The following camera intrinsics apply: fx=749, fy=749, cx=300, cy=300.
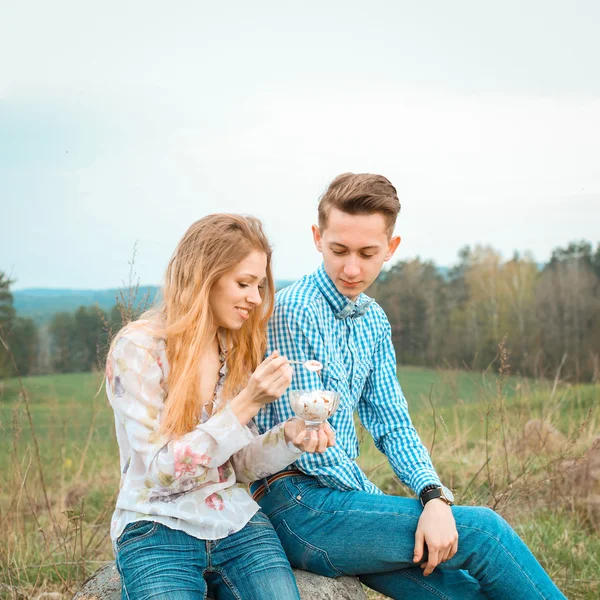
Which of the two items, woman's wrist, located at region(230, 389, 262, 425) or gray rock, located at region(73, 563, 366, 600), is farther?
gray rock, located at region(73, 563, 366, 600)

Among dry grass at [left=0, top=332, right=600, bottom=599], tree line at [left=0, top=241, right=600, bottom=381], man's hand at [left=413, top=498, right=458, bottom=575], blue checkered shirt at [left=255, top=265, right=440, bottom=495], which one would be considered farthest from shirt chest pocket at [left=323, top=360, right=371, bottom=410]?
tree line at [left=0, top=241, right=600, bottom=381]

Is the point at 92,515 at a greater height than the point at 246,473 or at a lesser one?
lesser

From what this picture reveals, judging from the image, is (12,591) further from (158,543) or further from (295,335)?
(295,335)

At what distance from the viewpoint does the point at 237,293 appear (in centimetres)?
270

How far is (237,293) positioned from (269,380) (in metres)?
0.40

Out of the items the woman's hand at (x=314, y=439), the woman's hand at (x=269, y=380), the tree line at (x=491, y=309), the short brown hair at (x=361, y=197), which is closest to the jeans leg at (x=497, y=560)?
the woman's hand at (x=314, y=439)

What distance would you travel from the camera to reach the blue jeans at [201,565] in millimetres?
2348

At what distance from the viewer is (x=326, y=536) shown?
8.73 ft

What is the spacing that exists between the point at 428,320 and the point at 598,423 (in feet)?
7.90

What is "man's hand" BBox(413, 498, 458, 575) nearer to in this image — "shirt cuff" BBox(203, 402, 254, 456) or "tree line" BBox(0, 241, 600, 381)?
"shirt cuff" BBox(203, 402, 254, 456)

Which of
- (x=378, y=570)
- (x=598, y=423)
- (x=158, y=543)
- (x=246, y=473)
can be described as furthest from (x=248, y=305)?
(x=598, y=423)

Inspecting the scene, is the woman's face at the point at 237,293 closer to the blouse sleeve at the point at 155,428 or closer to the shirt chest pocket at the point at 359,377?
the blouse sleeve at the point at 155,428

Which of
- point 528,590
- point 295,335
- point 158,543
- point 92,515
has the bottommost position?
point 92,515

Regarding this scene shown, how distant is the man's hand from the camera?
8.24ft
